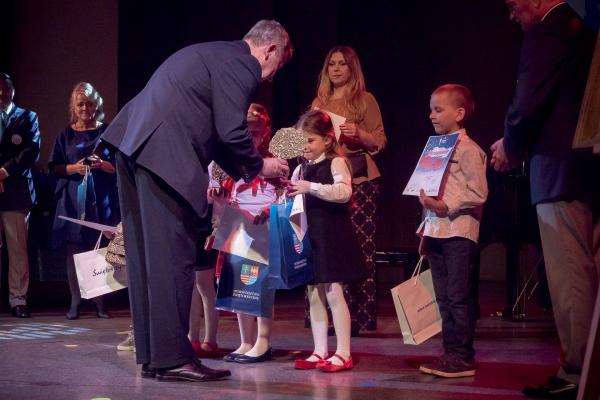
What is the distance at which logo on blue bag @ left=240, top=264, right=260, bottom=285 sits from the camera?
13.4 feet

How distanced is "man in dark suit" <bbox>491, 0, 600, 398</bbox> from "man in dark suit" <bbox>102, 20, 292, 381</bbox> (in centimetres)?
115

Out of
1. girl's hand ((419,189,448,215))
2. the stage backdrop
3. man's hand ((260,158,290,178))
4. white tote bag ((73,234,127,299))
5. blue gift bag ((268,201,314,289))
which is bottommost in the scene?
white tote bag ((73,234,127,299))

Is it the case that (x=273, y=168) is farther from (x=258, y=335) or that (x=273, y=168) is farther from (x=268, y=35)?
(x=258, y=335)

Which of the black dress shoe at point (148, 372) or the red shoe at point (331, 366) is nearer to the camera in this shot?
the black dress shoe at point (148, 372)

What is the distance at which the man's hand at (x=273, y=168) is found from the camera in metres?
3.58

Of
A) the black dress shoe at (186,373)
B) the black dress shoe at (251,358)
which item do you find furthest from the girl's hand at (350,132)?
the black dress shoe at (186,373)

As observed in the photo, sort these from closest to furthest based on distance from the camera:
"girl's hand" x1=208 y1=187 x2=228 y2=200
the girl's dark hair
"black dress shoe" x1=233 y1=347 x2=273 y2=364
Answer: the girl's dark hair → "black dress shoe" x1=233 y1=347 x2=273 y2=364 → "girl's hand" x1=208 y1=187 x2=228 y2=200

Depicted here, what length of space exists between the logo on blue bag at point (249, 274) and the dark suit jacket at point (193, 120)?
74cm

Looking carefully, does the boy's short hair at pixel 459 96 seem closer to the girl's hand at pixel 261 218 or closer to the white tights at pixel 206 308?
the girl's hand at pixel 261 218

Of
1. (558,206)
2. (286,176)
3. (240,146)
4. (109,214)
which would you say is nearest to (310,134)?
(286,176)

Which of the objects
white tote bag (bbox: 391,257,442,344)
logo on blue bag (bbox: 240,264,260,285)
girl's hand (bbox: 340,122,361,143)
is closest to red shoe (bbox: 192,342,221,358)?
logo on blue bag (bbox: 240,264,260,285)

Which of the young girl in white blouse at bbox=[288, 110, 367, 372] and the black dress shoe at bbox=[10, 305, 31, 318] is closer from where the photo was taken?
the young girl in white blouse at bbox=[288, 110, 367, 372]

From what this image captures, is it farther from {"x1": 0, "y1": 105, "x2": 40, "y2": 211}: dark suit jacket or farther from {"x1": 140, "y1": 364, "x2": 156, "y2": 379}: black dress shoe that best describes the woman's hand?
{"x1": 140, "y1": 364, "x2": 156, "y2": 379}: black dress shoe

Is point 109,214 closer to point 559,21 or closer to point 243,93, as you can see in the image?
point 243,93
